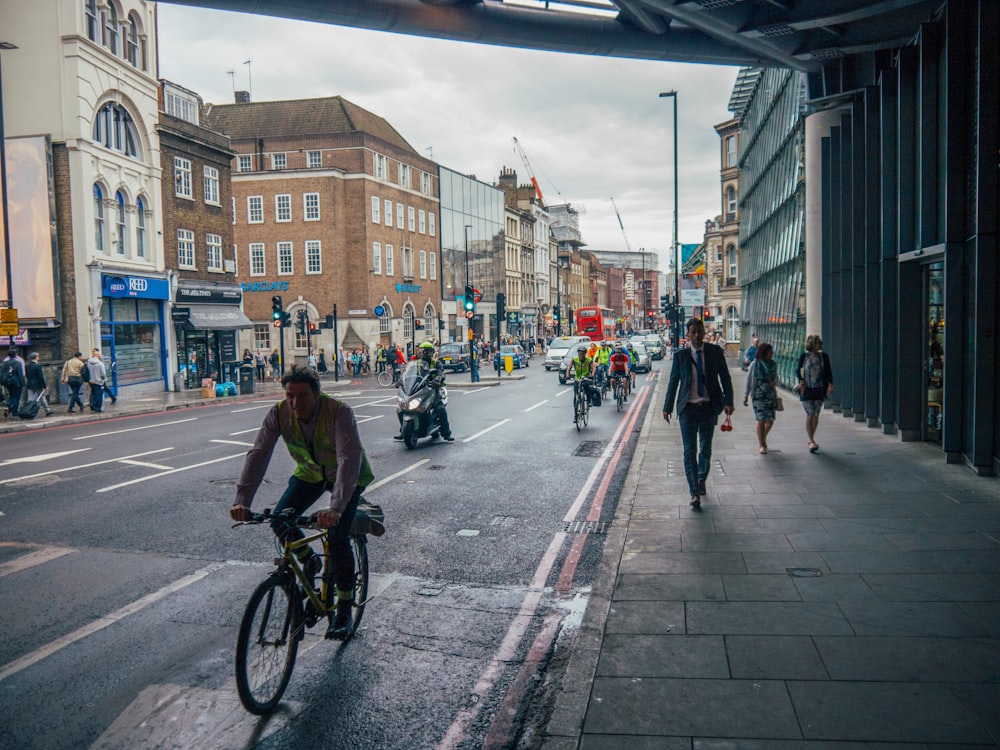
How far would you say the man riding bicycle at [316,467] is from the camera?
175 inches

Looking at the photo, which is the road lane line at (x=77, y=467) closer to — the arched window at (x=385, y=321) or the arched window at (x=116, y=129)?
the arched window at (x=116, y=129)

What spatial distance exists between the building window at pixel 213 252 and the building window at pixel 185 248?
4.05 ft

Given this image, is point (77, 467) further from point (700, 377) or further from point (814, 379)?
point (814, 379)

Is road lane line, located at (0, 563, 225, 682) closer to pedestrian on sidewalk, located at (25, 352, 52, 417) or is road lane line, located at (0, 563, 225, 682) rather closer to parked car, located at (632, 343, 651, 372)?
pedestrian on sidewalk, located at (25, 352, 52, 417)

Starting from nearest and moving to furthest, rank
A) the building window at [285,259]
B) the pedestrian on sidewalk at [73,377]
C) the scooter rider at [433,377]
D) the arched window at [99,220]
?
the scooter rider at [433,377]
the pedestrian on sidewalk at [73,377]
the arched window at [99,220]
the building window at [285,259]

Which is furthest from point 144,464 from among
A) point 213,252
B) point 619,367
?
point 213,252

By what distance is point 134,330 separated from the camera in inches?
1196

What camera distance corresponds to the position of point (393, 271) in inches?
2250

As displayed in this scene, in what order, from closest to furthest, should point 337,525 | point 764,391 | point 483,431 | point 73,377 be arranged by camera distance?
point 337,525 → point 764,391 → point 483,431 → point 73,377

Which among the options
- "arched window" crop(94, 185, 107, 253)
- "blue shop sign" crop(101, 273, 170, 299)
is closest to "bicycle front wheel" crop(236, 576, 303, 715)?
"blue shop sign" crop(101, 273, 170, 299)

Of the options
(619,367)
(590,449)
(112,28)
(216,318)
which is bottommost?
(590,449)

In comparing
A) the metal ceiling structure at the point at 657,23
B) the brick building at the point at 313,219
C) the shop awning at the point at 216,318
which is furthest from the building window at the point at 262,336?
the metal ceiling structure at the point at 657,23

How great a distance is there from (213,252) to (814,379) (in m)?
30.9

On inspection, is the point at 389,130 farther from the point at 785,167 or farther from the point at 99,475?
the point at 99,475
